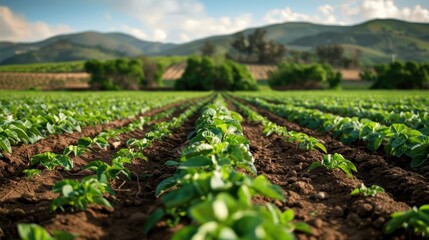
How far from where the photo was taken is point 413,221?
2.64 m

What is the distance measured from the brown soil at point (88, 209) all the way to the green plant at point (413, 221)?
5.74ft

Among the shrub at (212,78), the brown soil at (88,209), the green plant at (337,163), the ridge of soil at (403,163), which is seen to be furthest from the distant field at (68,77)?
the green plant at (337,163)

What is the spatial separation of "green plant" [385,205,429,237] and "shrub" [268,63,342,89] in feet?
246

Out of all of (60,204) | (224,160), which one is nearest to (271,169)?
(224,160)

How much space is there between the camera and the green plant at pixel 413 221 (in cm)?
263

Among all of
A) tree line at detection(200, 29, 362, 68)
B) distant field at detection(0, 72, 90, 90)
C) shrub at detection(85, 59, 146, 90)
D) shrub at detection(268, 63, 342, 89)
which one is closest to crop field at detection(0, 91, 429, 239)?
shrub at detection(85, 59, 146, 90)

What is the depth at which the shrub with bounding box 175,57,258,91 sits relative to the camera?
68.1 m

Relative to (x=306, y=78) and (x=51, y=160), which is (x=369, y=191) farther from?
(x=306, y=78)

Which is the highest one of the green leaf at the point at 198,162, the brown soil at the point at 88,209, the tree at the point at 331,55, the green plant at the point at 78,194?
the tree at the point at 331,55

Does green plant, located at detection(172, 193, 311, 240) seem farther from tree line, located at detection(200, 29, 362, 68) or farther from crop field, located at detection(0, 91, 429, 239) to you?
tree line, located at detection(200, 29, 362, 68)

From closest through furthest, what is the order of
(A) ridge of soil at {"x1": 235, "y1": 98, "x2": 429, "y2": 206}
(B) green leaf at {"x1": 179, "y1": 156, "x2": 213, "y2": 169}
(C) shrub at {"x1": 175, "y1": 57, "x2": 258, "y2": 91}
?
(B) green leaf at {"x1": 179, "y1": 156, "x2": 213, "y2": 169}, (A) ridge of soil at {"x1": 235, "y1": 98, "x2": 429, "y2": 206}, (C) shrub at {"x1": 175, "y1": 57, "x2": 258, "y2": 91}

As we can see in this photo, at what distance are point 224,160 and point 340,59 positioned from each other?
12847 cm

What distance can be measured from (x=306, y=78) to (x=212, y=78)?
22028mm

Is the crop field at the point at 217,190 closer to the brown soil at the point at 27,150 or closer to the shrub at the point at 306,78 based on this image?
the brown soil at the point at 27,150
